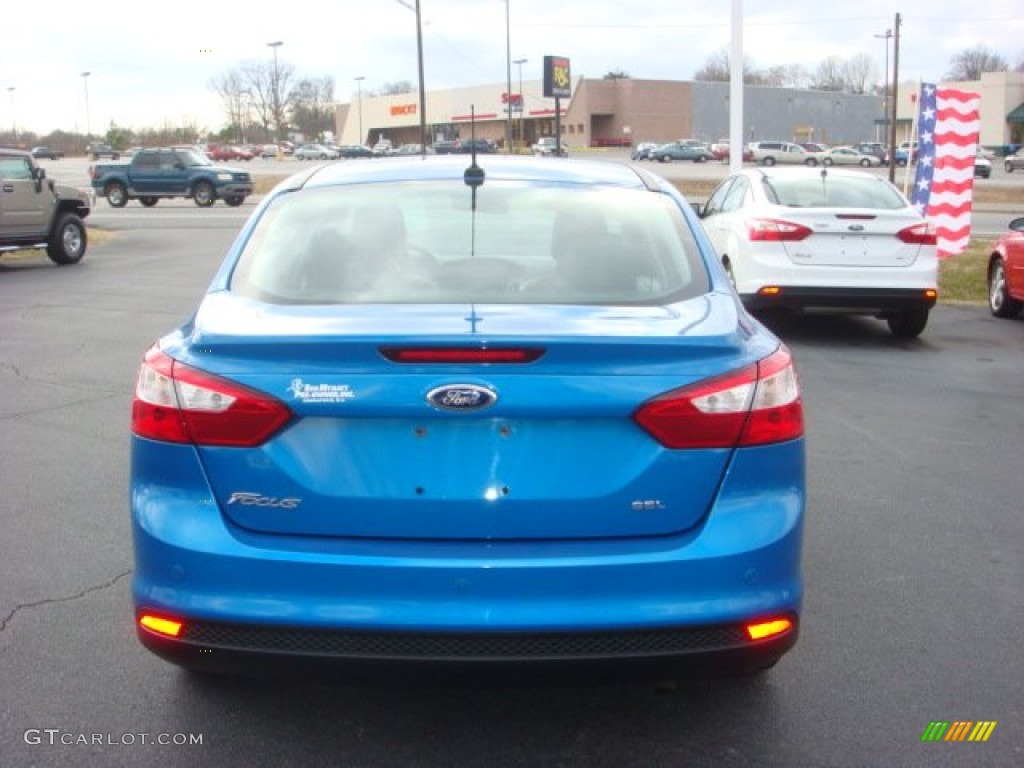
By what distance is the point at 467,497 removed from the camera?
293cm

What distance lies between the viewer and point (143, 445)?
3113 millimetres

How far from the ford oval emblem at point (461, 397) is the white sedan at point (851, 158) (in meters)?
72.9

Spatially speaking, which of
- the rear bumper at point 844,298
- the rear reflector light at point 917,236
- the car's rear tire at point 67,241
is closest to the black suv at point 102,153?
the car's rear tire at point 67,241

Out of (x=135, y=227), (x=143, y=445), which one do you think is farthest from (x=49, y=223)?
(x=143, y=445)

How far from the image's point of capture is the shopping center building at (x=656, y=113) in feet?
332

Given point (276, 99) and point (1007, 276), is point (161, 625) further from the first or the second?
point (276, 99)

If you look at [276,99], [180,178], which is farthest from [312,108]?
[180,178]

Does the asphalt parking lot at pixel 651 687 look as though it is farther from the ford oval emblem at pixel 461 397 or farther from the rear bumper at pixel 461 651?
the ford oval emblem at pixel 461 397

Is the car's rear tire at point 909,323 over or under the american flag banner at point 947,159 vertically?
under

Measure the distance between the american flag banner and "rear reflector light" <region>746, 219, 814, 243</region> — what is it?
7477 millimetres

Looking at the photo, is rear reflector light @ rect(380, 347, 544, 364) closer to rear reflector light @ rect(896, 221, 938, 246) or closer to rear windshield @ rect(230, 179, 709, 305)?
rear windshield @ rect(230, 179, 709, 305)

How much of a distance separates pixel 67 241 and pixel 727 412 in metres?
→ 18.0

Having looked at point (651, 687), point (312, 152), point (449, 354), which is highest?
point (449, 354)

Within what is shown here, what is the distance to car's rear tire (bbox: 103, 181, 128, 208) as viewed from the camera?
119ft
